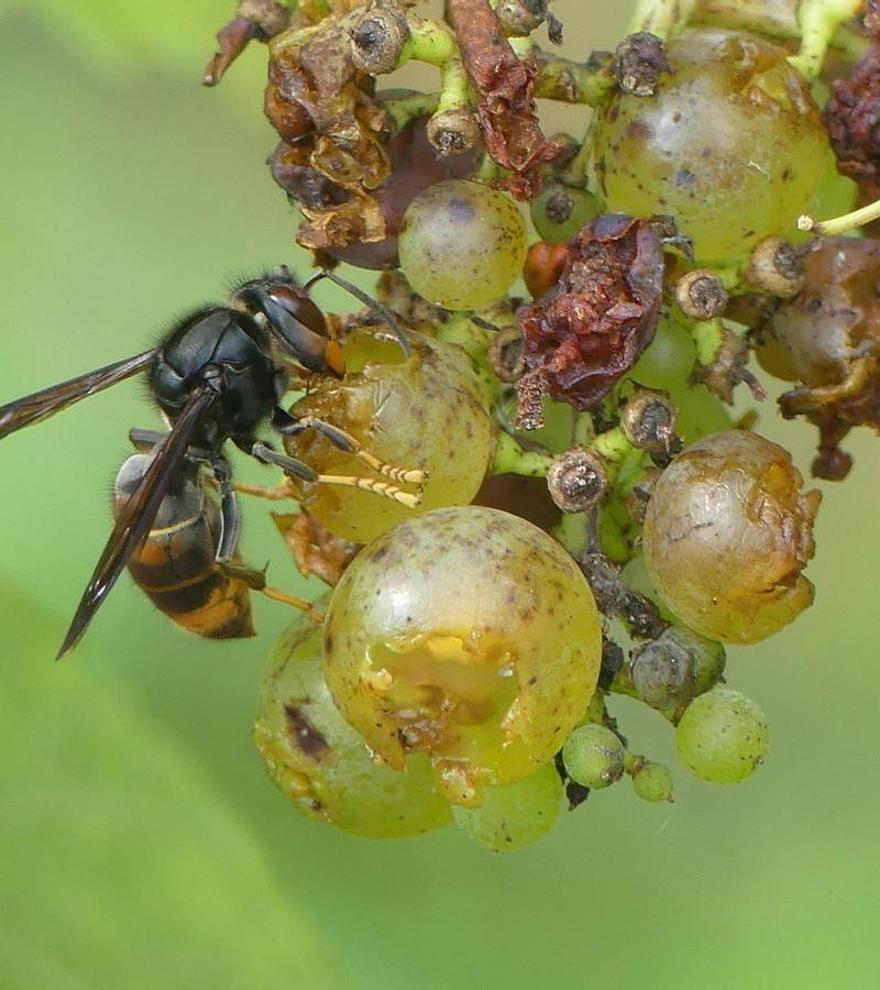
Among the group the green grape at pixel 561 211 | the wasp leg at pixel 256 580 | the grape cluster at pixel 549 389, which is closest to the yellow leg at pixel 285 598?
the wasp leg at pixel 256 580

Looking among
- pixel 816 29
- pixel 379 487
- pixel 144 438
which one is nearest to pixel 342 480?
pixel 379 487

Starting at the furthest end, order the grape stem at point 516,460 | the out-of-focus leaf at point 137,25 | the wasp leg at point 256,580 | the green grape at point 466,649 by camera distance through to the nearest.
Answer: the out-of-focus leaf at point 137,25 < the wasp leg at point 256,580 < the grape stem at point 516,460 < the green grape at point 466,649

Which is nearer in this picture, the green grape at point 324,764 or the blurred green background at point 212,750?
the green grape at point 324,764

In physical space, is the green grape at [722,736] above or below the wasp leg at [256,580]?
above

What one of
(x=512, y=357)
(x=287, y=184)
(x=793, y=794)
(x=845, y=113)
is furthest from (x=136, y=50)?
(x=793, y=794)

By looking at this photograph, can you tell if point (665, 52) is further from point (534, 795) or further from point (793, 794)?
point (793, 794)

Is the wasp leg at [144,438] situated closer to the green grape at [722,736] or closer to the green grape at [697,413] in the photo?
the green grape at [697,413]
